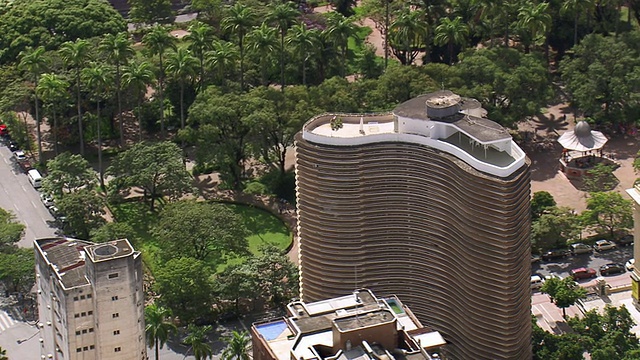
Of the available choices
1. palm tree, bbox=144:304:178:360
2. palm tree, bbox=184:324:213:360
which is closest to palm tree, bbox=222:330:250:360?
palm tree, bbox=184:324:213:360

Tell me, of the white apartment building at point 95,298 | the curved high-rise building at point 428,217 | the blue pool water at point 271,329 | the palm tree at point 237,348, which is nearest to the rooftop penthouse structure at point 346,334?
the blue pool water at point 271,329

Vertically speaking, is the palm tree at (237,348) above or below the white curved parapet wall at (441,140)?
below

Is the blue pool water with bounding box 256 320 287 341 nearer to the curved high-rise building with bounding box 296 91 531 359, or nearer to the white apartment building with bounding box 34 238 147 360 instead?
the white apartment building with bounding box 34 238 147 360

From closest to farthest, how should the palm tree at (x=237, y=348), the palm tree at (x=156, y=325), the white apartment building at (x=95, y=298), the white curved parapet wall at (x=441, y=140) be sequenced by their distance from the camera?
1. the white apartment building at (x=95, y=298)
2. the white curved parapet wall at (x=441, y=140)
3. the palm tree at (x=237, y=348)
4. the palm tree at (x=156, y=325)

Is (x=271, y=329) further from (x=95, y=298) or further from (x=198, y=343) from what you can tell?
(x=95, y=298)

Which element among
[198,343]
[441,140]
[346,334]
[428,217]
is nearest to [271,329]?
[346,334]

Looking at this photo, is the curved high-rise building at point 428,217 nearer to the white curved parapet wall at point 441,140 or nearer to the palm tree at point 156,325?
the white curved parapet wall at point 441,140

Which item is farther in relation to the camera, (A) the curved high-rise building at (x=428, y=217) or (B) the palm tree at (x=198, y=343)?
(B) the palm tree at (x=198, y=343)
